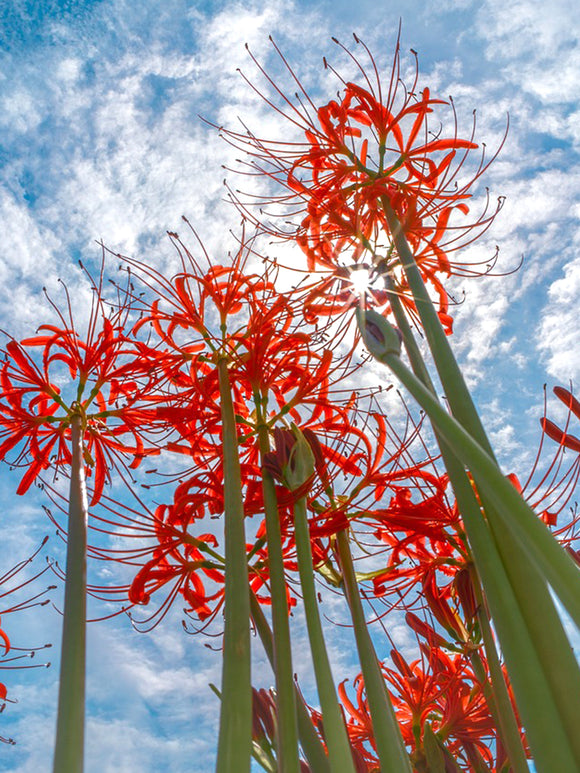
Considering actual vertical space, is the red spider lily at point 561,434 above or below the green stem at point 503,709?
above

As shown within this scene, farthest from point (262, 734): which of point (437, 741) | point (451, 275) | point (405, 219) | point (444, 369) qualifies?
point (451, 275)

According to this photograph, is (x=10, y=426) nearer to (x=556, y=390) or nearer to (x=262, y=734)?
(x=262, y=734)

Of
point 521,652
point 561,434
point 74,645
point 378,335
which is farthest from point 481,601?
point 74,645

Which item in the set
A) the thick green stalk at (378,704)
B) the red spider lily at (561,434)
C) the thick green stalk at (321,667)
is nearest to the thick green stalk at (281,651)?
the thick green stalk at (321,667)

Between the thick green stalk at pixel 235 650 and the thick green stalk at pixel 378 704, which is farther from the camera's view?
the thick green stalk at pixel 378 704

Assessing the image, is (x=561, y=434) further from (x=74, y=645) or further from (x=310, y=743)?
(x=74, y=645)

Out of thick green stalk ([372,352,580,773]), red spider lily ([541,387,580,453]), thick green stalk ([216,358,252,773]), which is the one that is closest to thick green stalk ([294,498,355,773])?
thick green stalk ([216,358,252,773])

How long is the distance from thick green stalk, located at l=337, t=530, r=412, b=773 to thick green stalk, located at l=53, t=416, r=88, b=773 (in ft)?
1.99

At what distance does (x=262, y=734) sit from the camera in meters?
1.83

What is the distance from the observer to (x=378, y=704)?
151 cm

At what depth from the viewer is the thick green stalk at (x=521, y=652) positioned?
3.28 ft

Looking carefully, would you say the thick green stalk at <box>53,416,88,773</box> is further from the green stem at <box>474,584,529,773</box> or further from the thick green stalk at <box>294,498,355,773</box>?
the green stem at <box>474,584,529,773</box>

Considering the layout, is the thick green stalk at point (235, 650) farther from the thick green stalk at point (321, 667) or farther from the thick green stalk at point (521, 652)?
the thick green stalk at point (521, 652)

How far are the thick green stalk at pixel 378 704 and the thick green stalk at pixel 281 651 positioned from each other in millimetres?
203
